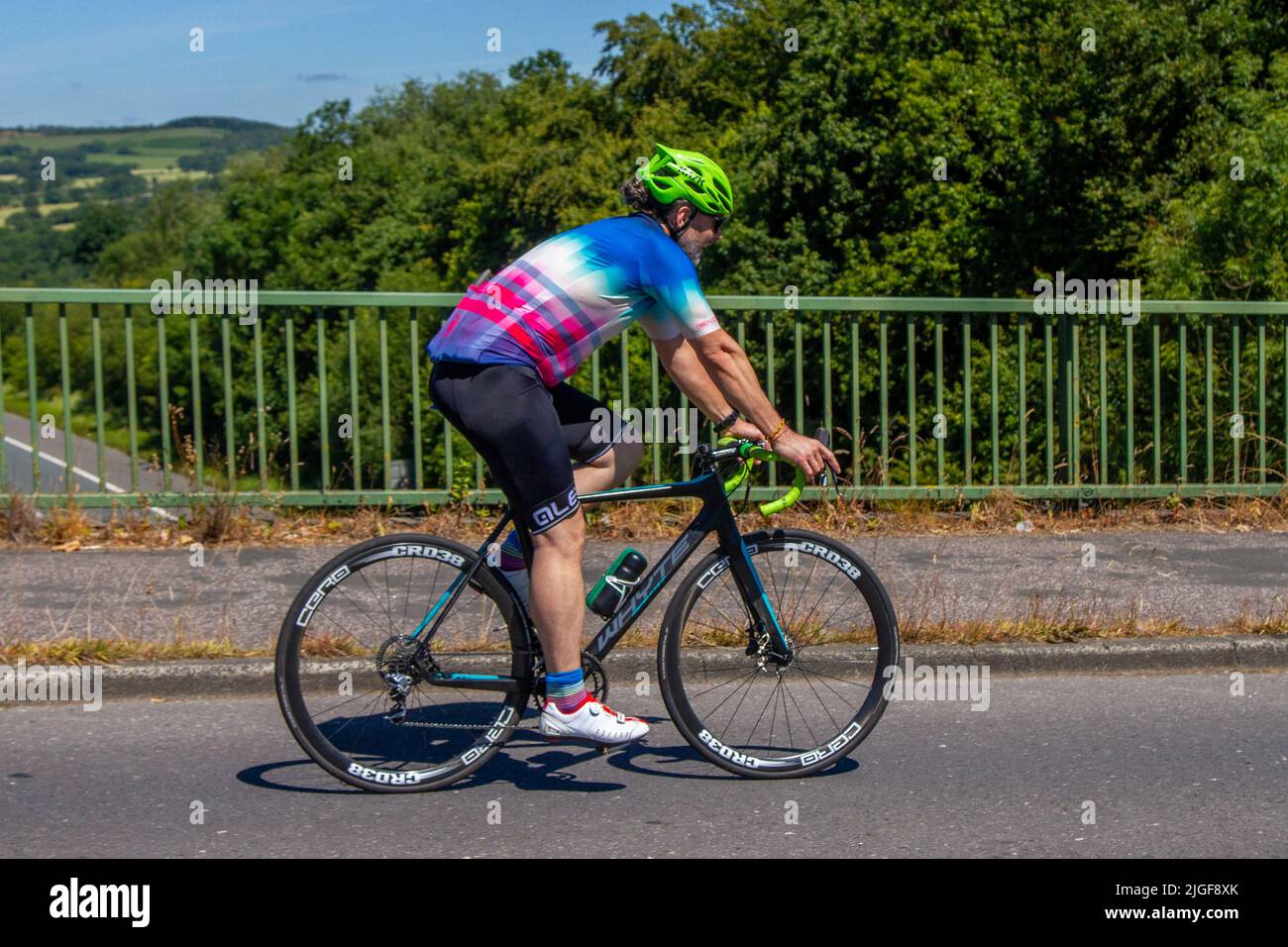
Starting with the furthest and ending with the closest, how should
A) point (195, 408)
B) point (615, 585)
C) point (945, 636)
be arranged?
point (195, 408) < point (945, 636) < point (615, 585)

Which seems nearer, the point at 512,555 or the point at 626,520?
the point at 512,555

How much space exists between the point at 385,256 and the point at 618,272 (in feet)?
218

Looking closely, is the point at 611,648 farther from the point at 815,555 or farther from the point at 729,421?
the point at 729,421

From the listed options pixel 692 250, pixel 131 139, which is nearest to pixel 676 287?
pixel 692 250

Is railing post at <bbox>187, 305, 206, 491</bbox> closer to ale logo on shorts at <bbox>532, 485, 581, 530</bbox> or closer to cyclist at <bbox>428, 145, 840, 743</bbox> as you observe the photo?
cyclist at <bbox>428, 145, 840, 743</bbox>

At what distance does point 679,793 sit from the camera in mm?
4945

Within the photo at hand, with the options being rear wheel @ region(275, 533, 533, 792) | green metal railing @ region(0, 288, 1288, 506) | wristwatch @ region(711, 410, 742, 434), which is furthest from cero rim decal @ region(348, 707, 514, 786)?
green metal railing @ region(0, 288, 1288, 506)

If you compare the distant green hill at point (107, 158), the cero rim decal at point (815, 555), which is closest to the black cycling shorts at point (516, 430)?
the cero rim decal at point (815, 555)

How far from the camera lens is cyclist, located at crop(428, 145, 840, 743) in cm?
466

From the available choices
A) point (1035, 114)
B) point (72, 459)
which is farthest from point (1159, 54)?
point (72, 459)

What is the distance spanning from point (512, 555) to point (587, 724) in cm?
56

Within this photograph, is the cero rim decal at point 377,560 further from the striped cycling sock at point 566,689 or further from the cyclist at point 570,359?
the striped cycling sock at point 566,689

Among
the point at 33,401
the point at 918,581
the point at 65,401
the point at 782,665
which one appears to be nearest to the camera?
the point at 782,665

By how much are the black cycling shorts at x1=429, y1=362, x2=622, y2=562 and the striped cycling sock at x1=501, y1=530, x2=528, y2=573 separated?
15cm
